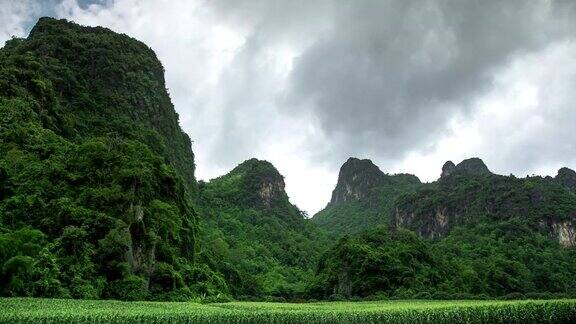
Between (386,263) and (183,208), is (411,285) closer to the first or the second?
(386,263)

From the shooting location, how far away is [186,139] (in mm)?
90875

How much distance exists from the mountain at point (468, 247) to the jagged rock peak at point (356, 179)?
36.1 metres

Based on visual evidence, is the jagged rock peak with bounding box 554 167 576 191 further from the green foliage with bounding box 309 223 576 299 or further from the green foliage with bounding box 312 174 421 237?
the green foliage with bounding box 309 223 576 299

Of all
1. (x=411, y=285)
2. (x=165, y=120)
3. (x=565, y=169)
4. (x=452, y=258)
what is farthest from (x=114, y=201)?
(x=565, y=169)

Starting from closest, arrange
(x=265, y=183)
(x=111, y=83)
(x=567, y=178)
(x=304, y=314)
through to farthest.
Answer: (x=304, y=314) < (x=111, y=83) < (x=265, y=183) < (x=567, y=178)

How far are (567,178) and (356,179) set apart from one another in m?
61.1

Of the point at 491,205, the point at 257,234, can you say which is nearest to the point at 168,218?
the point at 257,234

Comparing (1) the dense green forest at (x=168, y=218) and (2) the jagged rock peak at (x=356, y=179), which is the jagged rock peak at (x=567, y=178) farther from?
(2) the jagged rock peak at (x=356, y=179)

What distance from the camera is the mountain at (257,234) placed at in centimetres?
6831

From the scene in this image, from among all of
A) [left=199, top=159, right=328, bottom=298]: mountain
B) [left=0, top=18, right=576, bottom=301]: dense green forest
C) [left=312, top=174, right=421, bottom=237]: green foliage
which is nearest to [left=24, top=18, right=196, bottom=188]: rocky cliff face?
[left=0, top=18, right=576, bottom=301]: dense green forest

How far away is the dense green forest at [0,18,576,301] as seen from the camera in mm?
34906

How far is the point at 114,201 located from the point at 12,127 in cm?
1100

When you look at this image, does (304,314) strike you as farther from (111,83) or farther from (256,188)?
(256,188)

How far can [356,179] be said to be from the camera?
163375mm
